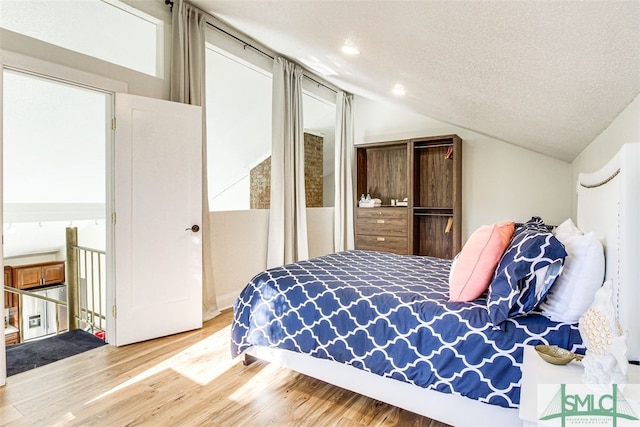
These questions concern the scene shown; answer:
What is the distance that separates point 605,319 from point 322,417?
1.38 meters

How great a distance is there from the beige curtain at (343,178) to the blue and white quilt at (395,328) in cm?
267

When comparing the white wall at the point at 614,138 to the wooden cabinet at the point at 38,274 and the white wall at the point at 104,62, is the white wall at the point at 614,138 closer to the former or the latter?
the white wall at the point at 104,62

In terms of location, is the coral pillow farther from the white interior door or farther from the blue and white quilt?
the white interior door

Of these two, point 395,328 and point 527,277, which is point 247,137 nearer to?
point 395,328

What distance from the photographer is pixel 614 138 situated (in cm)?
188

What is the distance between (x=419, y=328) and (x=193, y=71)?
2.88m

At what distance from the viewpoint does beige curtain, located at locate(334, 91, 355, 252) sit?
524 cm

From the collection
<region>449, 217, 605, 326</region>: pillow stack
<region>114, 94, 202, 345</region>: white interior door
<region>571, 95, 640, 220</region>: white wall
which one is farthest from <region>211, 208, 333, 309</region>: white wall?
<region>571, 95, 640, 220</region>: white wall

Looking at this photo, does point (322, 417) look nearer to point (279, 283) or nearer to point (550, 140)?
point (279, 283)

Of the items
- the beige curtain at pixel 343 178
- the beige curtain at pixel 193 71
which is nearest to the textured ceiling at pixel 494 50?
the beige curtain at pixel 193 71

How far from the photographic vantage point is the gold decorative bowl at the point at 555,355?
1181mm

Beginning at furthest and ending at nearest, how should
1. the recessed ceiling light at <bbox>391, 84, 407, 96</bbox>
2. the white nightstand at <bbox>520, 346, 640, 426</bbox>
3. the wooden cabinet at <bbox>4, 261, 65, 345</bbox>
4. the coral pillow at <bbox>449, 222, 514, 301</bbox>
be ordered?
the wooden cabinet at <bbox>4, 261, 65, 345</bbox>, the recessed ceiling light at <bbox>391, 84, 407, 96</bbox>, the coral pillow at <bbox>449, 222, 514, 301</bbox>, the white nightstand at <bbox>520, 346, 640, 426</bbox>

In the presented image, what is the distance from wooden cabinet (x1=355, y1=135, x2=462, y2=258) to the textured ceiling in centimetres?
157

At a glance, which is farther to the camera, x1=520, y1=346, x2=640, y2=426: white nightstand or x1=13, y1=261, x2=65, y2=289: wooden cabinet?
x1=13, y1=261, x2=65, y2=289: wooden cabinet
